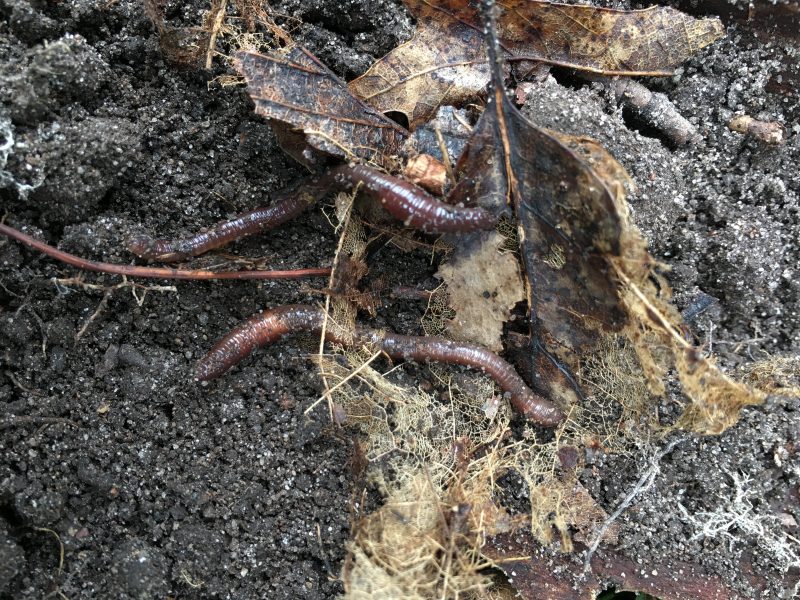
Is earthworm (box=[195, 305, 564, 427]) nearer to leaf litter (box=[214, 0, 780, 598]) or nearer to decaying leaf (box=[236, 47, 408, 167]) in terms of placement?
leaf litter (box=[214, 0, 780, 598])

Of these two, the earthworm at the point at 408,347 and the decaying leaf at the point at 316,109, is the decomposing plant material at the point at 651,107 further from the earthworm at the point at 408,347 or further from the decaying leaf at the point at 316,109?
the earthworm at the point at 408,347

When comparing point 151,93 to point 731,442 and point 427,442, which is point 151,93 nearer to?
point 427,442

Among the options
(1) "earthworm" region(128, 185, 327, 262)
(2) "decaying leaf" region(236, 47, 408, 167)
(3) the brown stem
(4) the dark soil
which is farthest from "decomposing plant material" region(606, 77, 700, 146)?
(3) the brown stem

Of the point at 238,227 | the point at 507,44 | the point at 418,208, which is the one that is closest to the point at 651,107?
the point at 507,44

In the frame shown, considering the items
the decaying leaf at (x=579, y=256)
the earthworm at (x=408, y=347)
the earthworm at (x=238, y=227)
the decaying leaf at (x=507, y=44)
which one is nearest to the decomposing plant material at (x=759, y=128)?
the decaying leaf at (x=507, y=44)

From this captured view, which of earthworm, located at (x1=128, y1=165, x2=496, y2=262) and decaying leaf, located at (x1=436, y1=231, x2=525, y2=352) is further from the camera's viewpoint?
decaying leaf, located at (x1=436, y1=231, x2=525, y2=352)

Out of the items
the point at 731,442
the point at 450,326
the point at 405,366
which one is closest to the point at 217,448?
the point at 405,366

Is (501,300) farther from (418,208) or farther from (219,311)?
(219,311)
